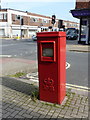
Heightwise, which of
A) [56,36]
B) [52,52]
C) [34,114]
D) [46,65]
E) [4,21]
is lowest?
[34,114]

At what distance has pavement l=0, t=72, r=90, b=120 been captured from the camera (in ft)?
10.2

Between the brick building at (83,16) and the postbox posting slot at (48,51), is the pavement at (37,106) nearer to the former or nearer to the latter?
the postbox posting slot at (48,51)

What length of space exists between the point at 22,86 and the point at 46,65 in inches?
60.5

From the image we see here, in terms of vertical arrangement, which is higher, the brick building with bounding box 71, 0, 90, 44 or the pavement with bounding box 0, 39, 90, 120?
the brick building with bounding box 71, 0, 90, 44

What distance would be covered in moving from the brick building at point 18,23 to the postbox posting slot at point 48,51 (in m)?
36.2

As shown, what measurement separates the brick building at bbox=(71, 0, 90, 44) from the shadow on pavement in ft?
44.1

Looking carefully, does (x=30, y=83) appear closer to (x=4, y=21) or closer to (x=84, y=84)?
(x=84, y=84)

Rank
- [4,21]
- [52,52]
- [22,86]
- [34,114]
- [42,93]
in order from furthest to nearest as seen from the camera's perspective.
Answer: [4,21]
[22,86]
[42,93]
[52,52]
[34,114]

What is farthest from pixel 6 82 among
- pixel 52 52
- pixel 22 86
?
pixel 52 52

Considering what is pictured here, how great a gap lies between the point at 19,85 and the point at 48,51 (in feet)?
6.13

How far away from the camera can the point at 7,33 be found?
43438mm

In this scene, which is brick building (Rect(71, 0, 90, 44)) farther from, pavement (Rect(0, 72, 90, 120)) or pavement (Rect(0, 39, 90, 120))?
pavement (Rect(0, 72, 90, 120))

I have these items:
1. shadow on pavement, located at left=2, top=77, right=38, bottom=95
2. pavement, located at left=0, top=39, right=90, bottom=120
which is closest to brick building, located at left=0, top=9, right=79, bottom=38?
shadow on pavement, located at left=2, top=77, right=38, bottom=95

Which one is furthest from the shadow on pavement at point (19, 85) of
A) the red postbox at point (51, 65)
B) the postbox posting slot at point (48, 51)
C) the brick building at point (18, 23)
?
the brick building at point (18, 23)
